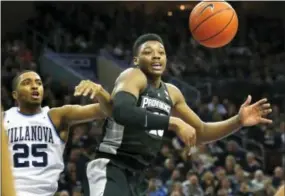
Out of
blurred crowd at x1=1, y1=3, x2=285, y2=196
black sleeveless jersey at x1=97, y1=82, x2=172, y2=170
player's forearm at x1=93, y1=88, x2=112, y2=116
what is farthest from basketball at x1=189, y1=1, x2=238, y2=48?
blurred crowd at x1=1, y1=3, x2=285, y2=196

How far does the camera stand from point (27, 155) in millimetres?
4535

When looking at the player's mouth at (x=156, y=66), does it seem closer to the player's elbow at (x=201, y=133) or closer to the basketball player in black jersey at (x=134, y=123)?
the basketball player in black jersey at (x=134, y=123)

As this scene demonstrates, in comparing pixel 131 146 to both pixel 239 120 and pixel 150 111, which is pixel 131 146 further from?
pixel 239 120

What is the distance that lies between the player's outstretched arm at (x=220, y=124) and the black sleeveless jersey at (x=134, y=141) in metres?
0.32

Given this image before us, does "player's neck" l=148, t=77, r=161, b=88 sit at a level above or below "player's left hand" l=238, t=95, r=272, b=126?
above

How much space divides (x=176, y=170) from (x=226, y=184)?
32.7 inches

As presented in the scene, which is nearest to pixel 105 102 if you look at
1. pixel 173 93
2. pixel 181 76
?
pixel 173 93

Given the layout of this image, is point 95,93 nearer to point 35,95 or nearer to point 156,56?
point 156,56

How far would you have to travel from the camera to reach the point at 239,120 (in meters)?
4.53

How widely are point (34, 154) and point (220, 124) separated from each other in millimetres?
1367

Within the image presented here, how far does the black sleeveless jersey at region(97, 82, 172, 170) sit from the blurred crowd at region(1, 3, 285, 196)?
4672mm

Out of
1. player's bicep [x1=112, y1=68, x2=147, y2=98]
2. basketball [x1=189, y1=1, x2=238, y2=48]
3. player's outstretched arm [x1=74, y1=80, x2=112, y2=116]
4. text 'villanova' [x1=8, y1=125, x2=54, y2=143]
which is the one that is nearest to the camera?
player's outstretched arm [x1=74, y1=80, x2=112, y2=116]

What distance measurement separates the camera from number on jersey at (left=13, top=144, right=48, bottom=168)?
177 inches

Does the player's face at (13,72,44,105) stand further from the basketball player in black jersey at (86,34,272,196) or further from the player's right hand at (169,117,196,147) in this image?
the player's right hand at (169,117,196,147)
